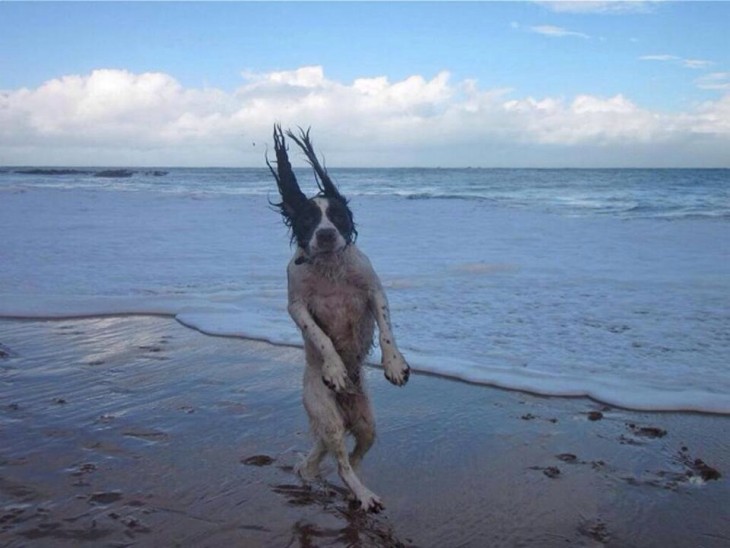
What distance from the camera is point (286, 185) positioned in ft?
14.8

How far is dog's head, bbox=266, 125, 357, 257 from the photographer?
14.1ft

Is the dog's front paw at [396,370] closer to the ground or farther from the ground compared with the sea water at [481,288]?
farther from the ground

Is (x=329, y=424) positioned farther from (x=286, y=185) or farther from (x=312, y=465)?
(x=286, y=185)

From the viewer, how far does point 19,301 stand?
9.51 metres

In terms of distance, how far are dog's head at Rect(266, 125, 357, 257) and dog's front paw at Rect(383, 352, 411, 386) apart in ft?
2.25

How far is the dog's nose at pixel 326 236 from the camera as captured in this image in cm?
425

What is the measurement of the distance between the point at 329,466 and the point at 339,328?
2.65 ft

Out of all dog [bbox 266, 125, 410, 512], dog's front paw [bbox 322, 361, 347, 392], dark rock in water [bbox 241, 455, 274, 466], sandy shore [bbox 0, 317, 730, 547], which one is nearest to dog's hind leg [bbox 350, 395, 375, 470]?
dog [bbox 266, 125, 410, 512]

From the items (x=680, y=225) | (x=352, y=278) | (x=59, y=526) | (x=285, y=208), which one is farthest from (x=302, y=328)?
(x=680, y=225)

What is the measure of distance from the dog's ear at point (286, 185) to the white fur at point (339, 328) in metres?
0.20

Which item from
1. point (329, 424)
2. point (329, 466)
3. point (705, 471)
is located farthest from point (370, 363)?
point (705, 471)

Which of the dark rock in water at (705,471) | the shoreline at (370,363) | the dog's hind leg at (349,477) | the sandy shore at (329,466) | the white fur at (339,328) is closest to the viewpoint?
the sandy shore at (329,466)

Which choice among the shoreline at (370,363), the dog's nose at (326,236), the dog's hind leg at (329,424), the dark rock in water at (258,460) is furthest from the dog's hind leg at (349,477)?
the dog's nose at (326,236)

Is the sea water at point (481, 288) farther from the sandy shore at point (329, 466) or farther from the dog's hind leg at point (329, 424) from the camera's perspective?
the dog's hind leg at point (329, 424)
